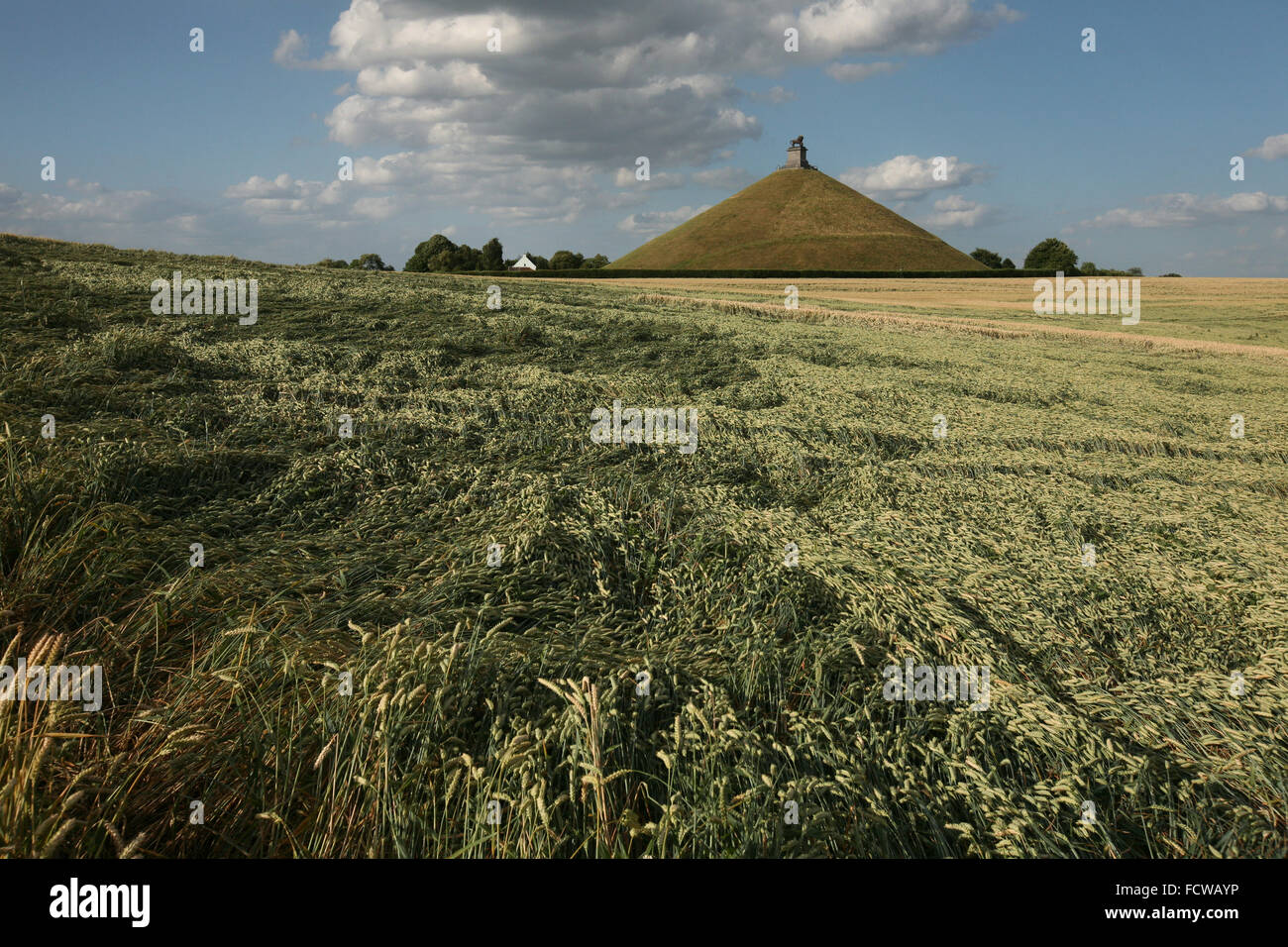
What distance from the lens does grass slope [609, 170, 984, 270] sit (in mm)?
83562

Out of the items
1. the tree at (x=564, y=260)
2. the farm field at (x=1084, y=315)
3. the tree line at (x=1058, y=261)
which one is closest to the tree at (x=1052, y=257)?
the tree line at (x=1058, y=261)

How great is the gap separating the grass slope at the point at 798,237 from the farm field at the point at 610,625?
244ft

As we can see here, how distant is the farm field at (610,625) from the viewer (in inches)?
80.3

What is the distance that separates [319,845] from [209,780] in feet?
1.62

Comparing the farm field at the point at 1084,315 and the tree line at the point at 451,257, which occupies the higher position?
the tree line at the point at 451,257
